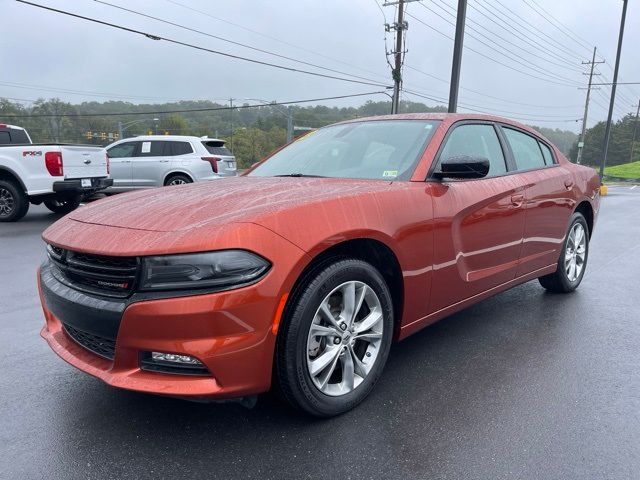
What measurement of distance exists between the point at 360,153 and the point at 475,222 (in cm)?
89

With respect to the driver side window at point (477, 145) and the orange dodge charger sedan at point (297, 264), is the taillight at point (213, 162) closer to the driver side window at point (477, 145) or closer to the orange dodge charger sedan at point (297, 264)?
the orange dodge charger sedan at point (297, 264)

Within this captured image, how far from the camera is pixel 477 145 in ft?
11.7

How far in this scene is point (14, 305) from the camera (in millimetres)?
4258

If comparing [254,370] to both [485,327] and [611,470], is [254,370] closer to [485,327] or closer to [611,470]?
[611,470]

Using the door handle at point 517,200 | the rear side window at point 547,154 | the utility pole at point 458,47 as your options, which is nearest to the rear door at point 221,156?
the utility pole at point 458,47

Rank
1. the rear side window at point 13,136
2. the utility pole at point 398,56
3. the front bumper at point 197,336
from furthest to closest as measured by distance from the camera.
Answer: the utility pole at point 398,56, the rear side window at point 13,136, the front bumper at point 197,336

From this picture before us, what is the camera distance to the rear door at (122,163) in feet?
41.3

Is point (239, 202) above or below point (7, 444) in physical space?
above

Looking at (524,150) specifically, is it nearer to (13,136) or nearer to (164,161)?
(164,161)

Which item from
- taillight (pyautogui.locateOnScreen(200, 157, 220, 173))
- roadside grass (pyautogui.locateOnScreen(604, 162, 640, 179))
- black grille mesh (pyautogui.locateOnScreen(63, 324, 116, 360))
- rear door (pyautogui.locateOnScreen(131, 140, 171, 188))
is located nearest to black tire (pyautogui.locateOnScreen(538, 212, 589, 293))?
black grille mesh (pyautogui.locateOnScreen(63, 324, 116, 360))

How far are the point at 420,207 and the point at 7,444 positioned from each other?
7.75 feet

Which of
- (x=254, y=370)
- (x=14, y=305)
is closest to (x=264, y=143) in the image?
(x=14, y=305)

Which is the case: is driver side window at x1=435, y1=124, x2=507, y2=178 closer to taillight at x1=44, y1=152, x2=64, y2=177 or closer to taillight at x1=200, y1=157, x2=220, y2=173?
taillight at x1=44, y1=152, x2=64, y2=177

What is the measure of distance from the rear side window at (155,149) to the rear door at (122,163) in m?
0.20
